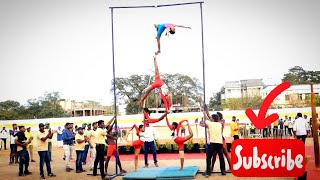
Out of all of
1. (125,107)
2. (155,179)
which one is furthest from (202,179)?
(125,107)

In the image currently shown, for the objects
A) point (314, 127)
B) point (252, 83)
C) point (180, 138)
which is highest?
point (252, 83)

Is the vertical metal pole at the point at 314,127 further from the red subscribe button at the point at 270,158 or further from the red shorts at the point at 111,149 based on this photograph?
the red shorts at the point at 111,149

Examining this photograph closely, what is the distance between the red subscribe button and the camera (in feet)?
11.3

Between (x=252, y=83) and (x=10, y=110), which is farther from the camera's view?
(x=252, y=83)

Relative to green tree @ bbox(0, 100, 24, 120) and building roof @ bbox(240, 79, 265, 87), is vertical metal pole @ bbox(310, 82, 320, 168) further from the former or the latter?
building roof @ bbox(240, 79, 265, 87)

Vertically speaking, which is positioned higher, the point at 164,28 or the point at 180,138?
the point at 164,28

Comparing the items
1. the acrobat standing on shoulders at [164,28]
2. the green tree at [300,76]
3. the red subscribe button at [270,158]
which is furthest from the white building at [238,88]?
the red subscribe button at [270,158]

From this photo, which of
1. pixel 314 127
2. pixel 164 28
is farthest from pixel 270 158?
pixel 164 28

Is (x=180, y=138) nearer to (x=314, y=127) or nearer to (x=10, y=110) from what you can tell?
(x=314, y=127)

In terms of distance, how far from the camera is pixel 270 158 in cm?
348

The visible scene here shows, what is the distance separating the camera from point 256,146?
11.5 feet

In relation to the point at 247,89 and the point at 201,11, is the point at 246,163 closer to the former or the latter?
the point at 201,11

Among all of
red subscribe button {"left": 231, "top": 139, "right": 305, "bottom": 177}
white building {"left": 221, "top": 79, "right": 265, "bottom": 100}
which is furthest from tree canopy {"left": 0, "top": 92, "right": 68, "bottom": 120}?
red subscribe button {"left": 231, "top": 139, "right": 305, "bottom": 177}

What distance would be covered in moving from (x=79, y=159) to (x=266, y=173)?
986cm
